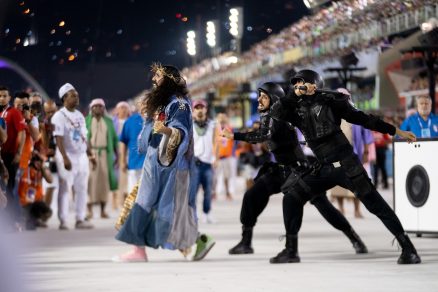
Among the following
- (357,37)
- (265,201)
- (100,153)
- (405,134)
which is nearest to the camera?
(405,134)

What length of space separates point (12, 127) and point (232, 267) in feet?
17.0

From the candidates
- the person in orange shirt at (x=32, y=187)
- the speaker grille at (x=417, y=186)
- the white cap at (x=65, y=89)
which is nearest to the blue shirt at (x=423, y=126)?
the speaker grille at (x=417, y=186)

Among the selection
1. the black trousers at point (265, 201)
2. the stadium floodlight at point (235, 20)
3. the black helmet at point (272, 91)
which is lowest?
the black trousers at point (265, 201)

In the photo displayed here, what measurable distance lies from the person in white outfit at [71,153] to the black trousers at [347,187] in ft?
17.6

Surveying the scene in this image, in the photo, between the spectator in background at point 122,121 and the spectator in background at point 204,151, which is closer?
the spectator in background at point 204,151

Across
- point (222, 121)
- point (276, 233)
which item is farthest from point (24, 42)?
point (222, 121)

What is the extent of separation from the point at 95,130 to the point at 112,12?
2.78 m

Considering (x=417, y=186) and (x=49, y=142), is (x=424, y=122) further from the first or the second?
(x=49, y=142)

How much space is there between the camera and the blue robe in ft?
38.9

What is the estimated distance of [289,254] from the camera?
11.8 meters

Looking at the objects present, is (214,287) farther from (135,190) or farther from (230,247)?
(230,247)

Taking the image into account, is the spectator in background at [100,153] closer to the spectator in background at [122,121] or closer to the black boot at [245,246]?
the spectator in background at [122,121]

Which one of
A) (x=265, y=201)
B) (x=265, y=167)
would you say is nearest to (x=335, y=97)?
(x=265, y=167)

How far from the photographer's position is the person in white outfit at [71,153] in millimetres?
16734
